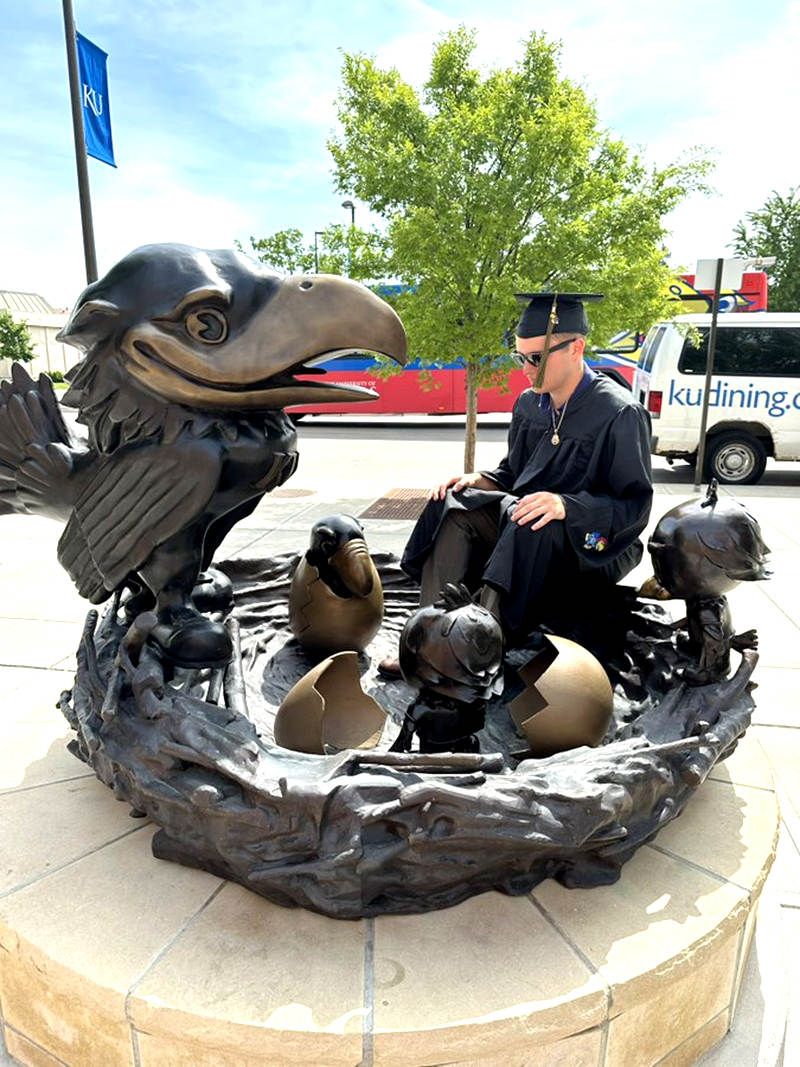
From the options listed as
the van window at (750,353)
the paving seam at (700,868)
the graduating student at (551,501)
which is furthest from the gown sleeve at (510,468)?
the van window at (750,353)

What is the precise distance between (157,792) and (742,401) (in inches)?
408

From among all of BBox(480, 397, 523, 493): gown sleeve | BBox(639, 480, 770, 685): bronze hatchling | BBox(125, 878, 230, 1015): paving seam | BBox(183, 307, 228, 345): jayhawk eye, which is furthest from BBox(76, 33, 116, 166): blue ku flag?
BBox(125, 878, 230, 1015): paving seam

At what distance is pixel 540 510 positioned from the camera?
7.69ft

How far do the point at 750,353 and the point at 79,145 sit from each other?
8791 mm

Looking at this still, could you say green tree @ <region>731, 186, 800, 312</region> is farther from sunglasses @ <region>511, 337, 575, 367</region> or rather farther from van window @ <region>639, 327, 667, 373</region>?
sunglasses @ <region>511, 337, 575, 367</region>

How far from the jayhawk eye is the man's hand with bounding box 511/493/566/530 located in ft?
3.53

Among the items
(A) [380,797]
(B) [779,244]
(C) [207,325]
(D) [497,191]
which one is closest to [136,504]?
(C) [207,325]

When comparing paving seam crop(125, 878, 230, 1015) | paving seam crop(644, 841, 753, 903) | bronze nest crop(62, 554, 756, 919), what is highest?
bronze nest crop(62, 554, 756, 919)

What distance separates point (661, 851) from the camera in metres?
1.87

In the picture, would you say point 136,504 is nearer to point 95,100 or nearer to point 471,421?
point 471,421

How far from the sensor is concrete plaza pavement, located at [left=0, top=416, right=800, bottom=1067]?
1936 millimetres

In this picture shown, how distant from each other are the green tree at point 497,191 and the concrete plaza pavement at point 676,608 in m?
2.31

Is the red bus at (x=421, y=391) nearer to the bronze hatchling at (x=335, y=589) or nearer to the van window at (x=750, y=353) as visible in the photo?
the van window at (x=750, y=353)

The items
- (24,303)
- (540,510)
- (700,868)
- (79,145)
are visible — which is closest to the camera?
(700,868)
